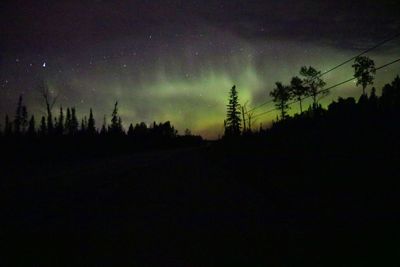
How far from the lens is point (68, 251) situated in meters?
8.80

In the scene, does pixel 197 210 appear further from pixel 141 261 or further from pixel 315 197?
pixel 141 261

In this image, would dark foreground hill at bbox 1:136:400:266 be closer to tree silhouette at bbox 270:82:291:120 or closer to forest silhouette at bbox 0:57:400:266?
forest silhouette at bbox 0:57:400:266

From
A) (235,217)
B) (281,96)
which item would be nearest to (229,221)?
(235,217)

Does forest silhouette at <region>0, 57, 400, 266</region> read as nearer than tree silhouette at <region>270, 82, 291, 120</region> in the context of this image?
Yes

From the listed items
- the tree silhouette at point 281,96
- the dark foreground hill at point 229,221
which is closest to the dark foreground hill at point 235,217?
the dark foreground hill at point 229,221

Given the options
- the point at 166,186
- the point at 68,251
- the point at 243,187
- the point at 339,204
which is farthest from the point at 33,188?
the point at 339,204

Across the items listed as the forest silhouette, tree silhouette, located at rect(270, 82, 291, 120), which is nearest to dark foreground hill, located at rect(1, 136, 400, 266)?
the forest silhouette

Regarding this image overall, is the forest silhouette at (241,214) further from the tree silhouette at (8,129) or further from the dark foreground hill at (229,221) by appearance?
the tree silhouette at (8,129)

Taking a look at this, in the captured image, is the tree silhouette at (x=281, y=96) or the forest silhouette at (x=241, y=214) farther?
the tree silhouette at (x=281, y=96)

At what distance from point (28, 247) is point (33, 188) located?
40.5 feet

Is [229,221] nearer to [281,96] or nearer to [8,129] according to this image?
[281,96]

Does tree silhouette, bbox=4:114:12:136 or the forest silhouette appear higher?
tree silhouette, bbox=4:114:12:136

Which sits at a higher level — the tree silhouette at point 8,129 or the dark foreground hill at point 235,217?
the tree silhouette at point 8,129

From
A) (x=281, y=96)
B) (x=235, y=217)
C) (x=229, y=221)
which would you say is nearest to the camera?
(x=229, y=221)
